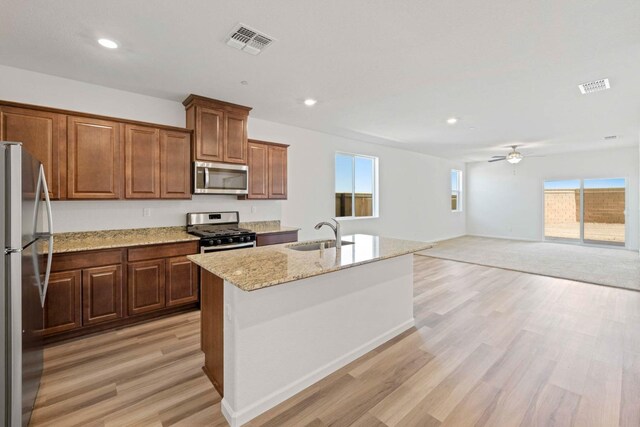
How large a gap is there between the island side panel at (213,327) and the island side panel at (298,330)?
0.14 metres

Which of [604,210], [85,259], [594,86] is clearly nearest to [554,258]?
[604,210]

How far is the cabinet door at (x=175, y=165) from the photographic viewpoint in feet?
11.6

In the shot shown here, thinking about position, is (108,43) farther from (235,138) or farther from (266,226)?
(266,226)

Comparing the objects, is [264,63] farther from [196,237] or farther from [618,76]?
[618,76]

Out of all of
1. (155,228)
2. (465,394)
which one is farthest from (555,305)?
(155,228)

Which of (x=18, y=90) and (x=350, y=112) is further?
(x=350, y=112)

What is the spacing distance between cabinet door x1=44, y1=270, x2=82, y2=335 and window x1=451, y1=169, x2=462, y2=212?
1000 centimetres

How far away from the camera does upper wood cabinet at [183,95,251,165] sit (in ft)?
12.0

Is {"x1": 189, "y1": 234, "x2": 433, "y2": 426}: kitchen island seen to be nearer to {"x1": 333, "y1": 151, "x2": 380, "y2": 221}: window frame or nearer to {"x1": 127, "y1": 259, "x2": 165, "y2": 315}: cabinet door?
{"x1": 127, "y1": 259, "x2": 165, "y2": 315}: cabinet door

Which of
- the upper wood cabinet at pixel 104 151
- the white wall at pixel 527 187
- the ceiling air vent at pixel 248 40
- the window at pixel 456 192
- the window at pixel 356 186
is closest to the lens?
the ceiling air vent at pixel 248 40

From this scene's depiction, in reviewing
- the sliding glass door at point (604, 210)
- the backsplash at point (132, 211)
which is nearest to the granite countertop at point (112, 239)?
the backsplash at point (132, 211)

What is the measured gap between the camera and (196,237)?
3.53 metres

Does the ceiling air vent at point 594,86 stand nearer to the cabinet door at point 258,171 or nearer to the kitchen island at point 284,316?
the kitchen island at point 284,316

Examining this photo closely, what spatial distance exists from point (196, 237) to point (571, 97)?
201 inches
